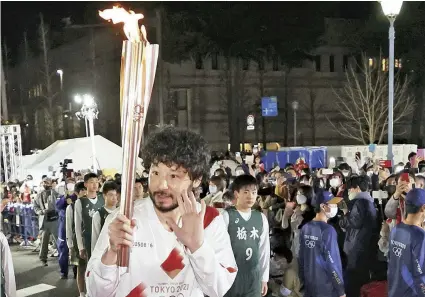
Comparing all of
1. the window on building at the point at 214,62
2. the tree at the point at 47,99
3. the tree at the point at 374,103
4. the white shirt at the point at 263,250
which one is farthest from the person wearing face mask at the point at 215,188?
the tree at the point at 47,99

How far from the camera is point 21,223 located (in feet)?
41.0

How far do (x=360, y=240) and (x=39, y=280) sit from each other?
18.3 feet

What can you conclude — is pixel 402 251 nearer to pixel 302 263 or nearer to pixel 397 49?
pixel 302 263

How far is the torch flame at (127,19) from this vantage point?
2.18 metres

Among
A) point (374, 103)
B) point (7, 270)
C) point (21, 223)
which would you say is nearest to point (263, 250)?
point (7, 270)

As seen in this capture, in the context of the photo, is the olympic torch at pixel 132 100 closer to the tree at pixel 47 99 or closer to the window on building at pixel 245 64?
the window on building at pixel 245 64

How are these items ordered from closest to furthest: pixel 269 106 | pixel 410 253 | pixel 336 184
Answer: pixel 410 253 < pixel 336 184 < pixel 269 106

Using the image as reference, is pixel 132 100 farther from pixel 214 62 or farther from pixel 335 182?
pixel 214 62

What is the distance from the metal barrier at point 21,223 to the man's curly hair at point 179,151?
33.6 ft

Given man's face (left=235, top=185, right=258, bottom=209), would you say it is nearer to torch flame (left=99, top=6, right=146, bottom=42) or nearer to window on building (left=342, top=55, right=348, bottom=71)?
torch flame (left=99, top=6, right=146, bottom=42)

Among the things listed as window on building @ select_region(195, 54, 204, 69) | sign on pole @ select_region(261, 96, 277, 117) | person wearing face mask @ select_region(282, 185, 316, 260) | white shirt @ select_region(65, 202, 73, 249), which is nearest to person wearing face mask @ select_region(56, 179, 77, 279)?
white shirt @ select_region(65, 202, 73, 249)

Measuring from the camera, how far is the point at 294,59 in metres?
28.3

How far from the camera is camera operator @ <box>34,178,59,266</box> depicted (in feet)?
32.4

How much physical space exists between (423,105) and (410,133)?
2.56 meters
